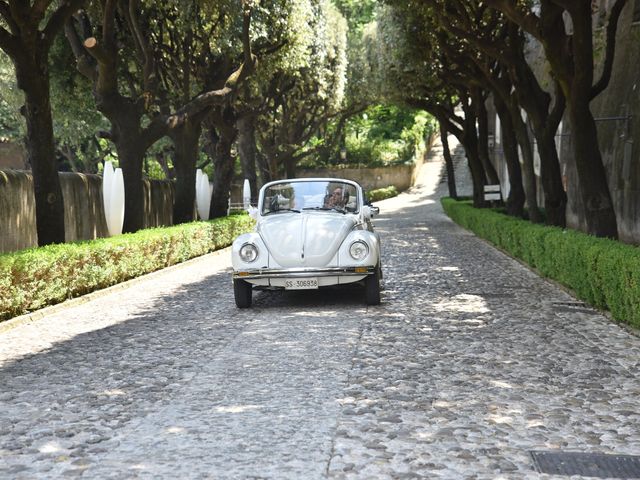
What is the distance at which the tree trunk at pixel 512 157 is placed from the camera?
22516mm

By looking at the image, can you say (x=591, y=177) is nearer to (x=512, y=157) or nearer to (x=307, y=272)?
(x=307, y=272)

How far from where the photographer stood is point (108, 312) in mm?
11688

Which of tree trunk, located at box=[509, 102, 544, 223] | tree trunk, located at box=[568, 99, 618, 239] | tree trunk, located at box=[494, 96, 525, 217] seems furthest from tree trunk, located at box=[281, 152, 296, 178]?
tree trunk, located at box=[568, 99, 618, 239]

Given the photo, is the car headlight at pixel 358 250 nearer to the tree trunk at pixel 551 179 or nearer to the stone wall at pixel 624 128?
the tree trunk at pixel 551 179

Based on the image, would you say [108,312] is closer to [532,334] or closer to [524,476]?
[532,334]

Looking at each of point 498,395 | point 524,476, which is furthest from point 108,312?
point 524,476

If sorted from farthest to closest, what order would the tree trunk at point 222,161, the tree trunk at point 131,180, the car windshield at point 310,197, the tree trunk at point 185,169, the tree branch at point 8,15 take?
the tree trunk at point 222,161 → the tree trunk at point 185,169 → the tree trunk at point 131,180 → the tree branch at point 8,15 → the car windshield at point 310,197

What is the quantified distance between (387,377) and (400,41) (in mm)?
19693

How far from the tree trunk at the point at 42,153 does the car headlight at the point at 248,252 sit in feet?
13.1

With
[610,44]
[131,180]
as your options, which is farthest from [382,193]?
[610,44]

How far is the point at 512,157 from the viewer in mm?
22453

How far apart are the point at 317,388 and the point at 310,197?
5.97 metres

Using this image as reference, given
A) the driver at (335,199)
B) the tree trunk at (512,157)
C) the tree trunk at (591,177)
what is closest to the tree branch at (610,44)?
the tree trunk at (591,177)

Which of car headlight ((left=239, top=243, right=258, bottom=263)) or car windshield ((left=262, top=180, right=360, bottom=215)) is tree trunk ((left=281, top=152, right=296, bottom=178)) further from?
car headlight ((left=239, top=243, right=258, bottom=263))
